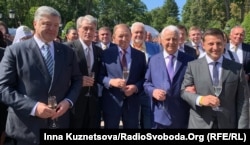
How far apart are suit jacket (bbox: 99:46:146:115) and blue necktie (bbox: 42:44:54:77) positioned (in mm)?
1423

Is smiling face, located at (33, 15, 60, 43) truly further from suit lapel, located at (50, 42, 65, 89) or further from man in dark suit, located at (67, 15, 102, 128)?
man in dark suit, located at (67, 15, 102, 128)

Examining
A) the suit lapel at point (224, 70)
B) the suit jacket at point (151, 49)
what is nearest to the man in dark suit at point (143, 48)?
the suit jacket at point (151, 49)

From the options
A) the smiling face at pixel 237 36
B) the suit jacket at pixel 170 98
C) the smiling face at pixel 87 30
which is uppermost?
the smiling face at pixel 87 30

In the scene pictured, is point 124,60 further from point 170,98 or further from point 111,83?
point 170,98

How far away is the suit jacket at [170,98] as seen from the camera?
5.17 m

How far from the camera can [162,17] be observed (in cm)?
10006

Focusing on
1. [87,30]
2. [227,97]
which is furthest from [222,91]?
[87,30]

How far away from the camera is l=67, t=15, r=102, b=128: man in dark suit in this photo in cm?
576

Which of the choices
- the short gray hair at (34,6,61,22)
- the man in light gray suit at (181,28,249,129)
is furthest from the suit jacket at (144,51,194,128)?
the short gray hair at (34,6,61,22)

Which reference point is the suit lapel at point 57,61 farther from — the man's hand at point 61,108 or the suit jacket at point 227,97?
the suit jacket at point 227,97

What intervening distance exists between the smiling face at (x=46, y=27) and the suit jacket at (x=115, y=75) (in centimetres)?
149

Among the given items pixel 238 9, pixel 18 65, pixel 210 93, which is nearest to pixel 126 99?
pixel 210 93

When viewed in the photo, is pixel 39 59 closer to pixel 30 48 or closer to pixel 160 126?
pixel 30 48

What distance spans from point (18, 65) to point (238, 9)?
189 ft
